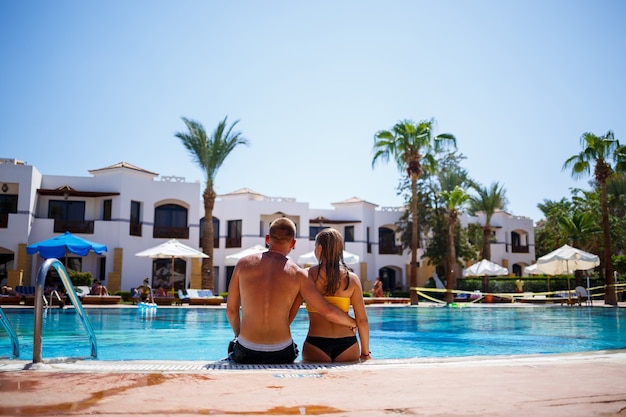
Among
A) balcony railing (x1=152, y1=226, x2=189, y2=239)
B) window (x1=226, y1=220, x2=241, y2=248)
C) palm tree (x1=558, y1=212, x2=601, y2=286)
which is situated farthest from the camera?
palm tree (x1=558, y1=212, x2=601, y2=286)

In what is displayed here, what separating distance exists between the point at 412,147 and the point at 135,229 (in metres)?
17.1

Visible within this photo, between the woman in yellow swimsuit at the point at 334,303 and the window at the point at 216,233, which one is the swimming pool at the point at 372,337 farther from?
the window at the point at 216,233

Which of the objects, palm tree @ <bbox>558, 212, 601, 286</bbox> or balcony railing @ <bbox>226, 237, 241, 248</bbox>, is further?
palm tree @ <bbox>558, 212, 601, 286</bbox>

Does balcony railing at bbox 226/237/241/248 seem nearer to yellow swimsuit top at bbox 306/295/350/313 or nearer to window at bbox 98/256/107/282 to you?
window at bbox 98/256/107/282

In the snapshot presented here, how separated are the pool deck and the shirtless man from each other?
339 mm

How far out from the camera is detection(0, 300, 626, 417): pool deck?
2.53 m

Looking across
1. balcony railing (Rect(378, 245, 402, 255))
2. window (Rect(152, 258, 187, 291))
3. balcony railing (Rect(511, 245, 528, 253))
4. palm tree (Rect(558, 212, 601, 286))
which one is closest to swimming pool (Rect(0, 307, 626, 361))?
window (Rect(152, 258, 187, 291))

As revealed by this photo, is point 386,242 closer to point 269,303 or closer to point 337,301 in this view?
point 337,301

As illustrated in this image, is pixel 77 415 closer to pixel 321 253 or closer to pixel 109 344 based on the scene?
pixel 321 253

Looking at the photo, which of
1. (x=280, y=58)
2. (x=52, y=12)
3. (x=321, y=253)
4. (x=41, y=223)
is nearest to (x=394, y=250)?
(x=41, y=223)

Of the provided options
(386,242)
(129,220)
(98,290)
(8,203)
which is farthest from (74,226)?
(386,242)

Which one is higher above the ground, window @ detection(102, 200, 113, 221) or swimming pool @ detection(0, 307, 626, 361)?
window @ detection(102, 200, 113, 221)

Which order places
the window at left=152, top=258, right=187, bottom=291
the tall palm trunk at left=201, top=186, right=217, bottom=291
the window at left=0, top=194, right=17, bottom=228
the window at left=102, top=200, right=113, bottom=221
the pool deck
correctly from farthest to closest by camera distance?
the window at left=152, top=258, right=187, bottom=291, the window at left=102, top=200, right=113, bottom=221, the window at left=0, top=194, right=17, bottom=228, the tall palm trunk at left=201, top=186, right=217, bottom=291, the pool deck

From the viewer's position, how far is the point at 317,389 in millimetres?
3035
